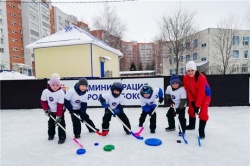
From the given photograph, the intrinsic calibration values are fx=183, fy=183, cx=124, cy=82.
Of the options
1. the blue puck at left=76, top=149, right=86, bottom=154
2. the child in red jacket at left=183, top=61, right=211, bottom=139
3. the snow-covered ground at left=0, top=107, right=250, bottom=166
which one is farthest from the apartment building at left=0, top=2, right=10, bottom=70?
the child in red jacket at left=183, top=61, right=211, bottom=139

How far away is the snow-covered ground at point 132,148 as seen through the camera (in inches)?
109

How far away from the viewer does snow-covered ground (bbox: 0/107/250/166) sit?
2.76 m

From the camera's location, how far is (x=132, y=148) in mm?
3258

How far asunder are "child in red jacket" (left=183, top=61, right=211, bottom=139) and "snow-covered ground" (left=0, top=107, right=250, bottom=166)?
1.45 feet

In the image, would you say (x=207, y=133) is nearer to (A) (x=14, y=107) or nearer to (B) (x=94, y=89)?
(B) (x=94, y=89)

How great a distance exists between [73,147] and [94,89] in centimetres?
381

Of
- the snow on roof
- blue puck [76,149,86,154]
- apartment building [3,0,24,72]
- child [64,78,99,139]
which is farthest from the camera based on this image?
apartment building [3,0,24,72]

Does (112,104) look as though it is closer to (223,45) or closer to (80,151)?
(80,151)

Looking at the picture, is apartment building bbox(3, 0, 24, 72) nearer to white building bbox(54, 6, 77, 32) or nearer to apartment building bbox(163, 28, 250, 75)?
white building bbox(54, 6, 77, 32)

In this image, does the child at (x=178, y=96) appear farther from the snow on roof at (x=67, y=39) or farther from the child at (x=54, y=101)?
the snow on roof at (x=67, y=39)

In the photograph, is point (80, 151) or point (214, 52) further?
point (214, 52)

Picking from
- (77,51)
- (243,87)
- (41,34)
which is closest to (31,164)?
(243,87)

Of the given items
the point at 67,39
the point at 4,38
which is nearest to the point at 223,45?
the point at 67,39

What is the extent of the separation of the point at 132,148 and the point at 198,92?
5.48 ft
